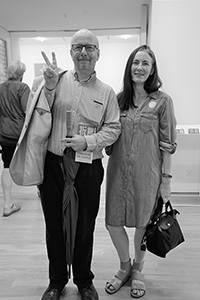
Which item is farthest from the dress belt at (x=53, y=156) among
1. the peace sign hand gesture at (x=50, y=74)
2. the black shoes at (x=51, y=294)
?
the black shoes at (x=51, y=294)

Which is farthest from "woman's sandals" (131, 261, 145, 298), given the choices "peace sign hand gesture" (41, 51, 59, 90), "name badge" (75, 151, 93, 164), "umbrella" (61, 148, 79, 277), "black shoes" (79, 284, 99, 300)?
"peace sign hand gesture" (41, 51, 59, 90)

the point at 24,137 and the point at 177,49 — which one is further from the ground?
the point at 177,49

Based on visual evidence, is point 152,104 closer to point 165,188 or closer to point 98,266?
point 165,188

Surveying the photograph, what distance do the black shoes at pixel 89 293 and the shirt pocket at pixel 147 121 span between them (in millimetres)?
1053

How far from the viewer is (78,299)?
5.57 feet

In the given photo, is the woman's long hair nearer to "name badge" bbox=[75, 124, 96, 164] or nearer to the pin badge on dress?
the pin badge on dress

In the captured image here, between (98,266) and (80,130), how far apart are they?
4.03 ft

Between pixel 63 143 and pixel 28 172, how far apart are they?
0.79ft

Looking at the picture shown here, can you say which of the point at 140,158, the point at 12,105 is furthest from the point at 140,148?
the point at 12,105

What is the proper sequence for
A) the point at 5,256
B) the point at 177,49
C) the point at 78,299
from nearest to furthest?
the point at 78,299
the point at 5,256
the point at 177,49

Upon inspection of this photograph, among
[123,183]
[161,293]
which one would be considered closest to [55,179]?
[123,183]

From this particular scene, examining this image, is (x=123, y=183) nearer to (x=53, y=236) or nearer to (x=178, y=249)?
(x=53, y=236)

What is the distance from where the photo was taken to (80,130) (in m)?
1.35

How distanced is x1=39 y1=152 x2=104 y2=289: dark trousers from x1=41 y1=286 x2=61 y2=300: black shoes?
1.1 inches
